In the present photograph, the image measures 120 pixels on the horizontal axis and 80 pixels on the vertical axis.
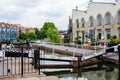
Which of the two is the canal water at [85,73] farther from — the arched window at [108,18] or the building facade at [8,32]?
the building facade at [8,32]

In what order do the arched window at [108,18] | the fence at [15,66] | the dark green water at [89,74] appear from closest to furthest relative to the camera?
1. the fence at [15,66]
2. the dark green water at [89,74]
3. the arched window at [108,18]

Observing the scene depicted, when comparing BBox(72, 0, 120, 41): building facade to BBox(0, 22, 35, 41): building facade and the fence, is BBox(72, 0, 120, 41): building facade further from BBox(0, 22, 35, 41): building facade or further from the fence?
the fence

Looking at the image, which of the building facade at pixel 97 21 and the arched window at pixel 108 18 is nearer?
the building facade at pixel 97 21

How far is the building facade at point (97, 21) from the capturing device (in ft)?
123

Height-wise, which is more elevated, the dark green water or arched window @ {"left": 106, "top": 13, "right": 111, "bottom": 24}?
arched window @ {"left": 106, "top": 13, "right": 111, "bottom": 24}

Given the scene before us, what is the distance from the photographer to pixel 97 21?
137ft

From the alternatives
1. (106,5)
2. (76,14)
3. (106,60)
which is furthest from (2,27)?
(106,60)

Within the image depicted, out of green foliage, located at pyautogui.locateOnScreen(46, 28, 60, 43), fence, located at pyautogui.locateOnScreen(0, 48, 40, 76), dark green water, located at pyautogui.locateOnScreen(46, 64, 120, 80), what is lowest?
dark green water, located at pyautogui.locateOnScreen(46, 64, 120, 80)

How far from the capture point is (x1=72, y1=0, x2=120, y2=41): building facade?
123 ft

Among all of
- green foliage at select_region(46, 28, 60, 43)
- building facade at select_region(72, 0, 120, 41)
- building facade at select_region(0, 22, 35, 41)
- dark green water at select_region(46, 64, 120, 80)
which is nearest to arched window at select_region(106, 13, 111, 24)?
building facade at select_region(72, 0, 120, 41)

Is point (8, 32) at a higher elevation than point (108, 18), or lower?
lower

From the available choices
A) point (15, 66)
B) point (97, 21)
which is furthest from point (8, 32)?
point (15, 66)

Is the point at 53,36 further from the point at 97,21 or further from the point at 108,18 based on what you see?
the point at 108,18

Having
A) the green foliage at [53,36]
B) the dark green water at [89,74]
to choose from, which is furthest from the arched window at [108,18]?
the green foliage at [53,36]
